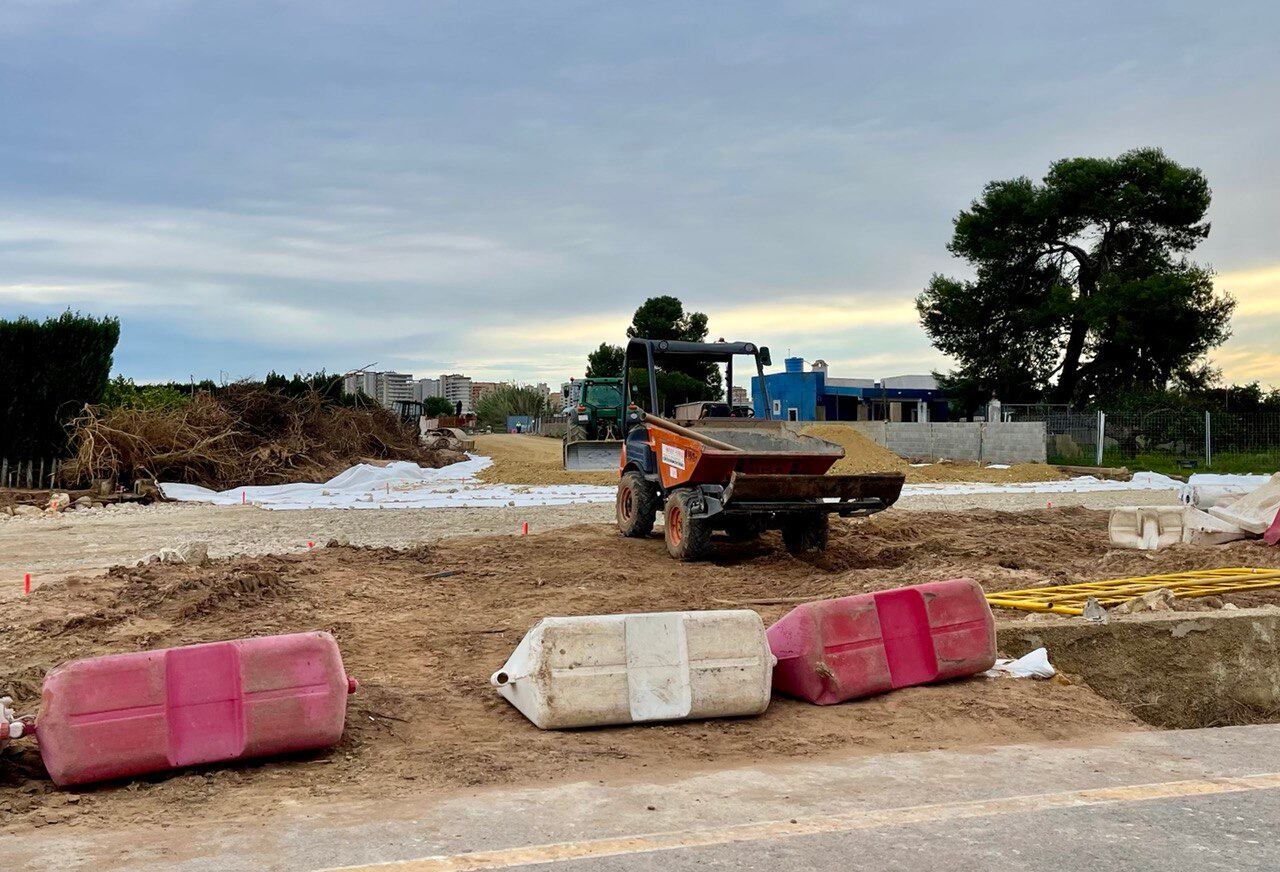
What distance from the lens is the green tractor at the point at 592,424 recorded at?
79.3 ft

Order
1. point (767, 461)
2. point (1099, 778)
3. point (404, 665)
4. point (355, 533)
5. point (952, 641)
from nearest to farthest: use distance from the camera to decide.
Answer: point (1099, 778)
point (952, 641)
point (404, 665)
point (767, 461)
point (355, 533)

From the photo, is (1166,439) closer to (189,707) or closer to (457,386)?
(189,707)

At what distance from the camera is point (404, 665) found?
6.79m

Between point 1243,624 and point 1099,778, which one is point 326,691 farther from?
point 1243,624

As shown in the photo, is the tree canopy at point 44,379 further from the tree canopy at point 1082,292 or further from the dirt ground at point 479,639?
the tree canopy at point 1082,292

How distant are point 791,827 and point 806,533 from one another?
26.6 ft

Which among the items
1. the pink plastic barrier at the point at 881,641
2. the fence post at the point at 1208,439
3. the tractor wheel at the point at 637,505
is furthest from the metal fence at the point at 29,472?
the fence post at the point at 1208,439

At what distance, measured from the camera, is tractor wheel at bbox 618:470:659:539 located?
42.3ft

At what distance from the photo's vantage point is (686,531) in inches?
441

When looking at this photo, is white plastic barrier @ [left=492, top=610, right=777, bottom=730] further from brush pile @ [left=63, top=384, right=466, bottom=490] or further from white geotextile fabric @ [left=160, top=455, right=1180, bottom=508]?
brush pile @ [left=63, top=384, right=466, bottom=490]

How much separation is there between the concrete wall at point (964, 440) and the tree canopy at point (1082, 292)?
847 centimetres

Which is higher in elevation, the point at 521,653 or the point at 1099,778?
the point at 521,653

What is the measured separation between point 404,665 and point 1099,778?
410 centimetres

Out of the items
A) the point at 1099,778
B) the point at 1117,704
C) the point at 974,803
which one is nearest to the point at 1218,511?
the point at 1117,704
